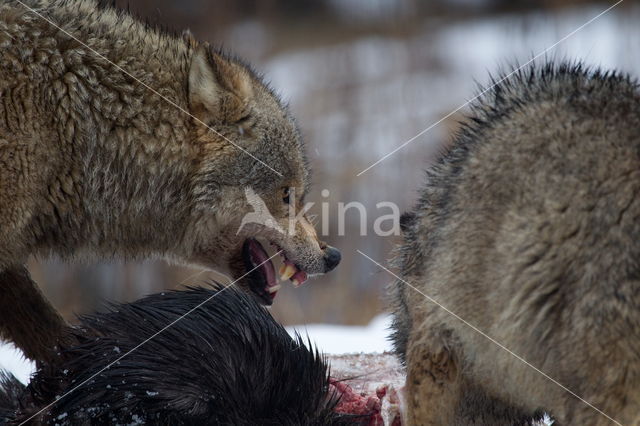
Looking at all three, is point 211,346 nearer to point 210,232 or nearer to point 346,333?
point 210,232

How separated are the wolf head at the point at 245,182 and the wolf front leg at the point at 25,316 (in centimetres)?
77

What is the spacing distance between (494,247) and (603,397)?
548mm

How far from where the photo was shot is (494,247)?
2799 millimetres

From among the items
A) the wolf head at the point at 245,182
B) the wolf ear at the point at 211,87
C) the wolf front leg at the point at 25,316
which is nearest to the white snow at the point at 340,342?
the wolf front leg at the point at 25,316

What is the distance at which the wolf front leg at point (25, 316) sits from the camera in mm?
4426

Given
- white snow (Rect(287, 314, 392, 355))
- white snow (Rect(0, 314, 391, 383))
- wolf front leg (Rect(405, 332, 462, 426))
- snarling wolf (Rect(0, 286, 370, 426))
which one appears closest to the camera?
wolf front leg (Rect(405, 332, 462, 426))

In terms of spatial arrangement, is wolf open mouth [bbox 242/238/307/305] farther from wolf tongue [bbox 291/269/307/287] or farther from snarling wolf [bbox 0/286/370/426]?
snarling wolf [bbox 0/286/370/426]

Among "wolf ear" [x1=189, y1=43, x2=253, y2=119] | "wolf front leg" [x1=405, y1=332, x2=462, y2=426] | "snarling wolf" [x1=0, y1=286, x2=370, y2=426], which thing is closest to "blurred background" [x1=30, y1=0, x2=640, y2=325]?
"wolf ear" [x1=189, y1=43, x2=253, y2=119]

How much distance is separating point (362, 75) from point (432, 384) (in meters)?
9.71

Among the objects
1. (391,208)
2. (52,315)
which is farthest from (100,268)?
(52,315)

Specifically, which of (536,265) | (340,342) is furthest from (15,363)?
(536,265)

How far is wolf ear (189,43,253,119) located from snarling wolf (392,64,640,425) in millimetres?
1363

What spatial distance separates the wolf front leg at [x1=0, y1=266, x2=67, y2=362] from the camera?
4.43 meters

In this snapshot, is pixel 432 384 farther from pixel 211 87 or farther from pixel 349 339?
→ pixel 349 339
